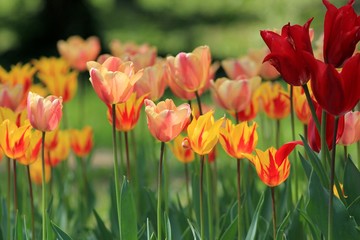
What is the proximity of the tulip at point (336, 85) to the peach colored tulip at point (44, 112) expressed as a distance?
1.92ft

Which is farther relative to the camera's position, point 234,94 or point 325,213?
point 234,94

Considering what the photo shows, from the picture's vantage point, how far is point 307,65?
1.70 meters

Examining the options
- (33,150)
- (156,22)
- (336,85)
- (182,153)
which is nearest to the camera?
(336,85)

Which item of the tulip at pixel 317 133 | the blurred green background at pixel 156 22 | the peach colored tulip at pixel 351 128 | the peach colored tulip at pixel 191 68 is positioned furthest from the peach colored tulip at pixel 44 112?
the blurred green background at pixel 156 22

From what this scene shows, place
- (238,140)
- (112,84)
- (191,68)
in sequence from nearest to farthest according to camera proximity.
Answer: (112,84), (238,140), (191,68)

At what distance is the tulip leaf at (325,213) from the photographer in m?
1.77

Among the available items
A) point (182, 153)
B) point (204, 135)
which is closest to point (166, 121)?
point (204, 135)

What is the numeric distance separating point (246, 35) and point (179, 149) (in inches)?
338

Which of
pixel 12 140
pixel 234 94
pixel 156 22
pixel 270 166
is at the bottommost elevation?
pixel 270 166

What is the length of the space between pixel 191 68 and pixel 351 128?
431 mm

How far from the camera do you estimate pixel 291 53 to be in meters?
1.70

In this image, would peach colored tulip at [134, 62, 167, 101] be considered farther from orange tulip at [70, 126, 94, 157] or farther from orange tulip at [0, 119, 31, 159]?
orange tulip at [70, 126, 94, 157]

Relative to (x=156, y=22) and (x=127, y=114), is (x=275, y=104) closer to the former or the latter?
(x=127, y=114)

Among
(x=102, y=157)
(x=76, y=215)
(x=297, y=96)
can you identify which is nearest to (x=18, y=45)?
(x=102, y=157)
